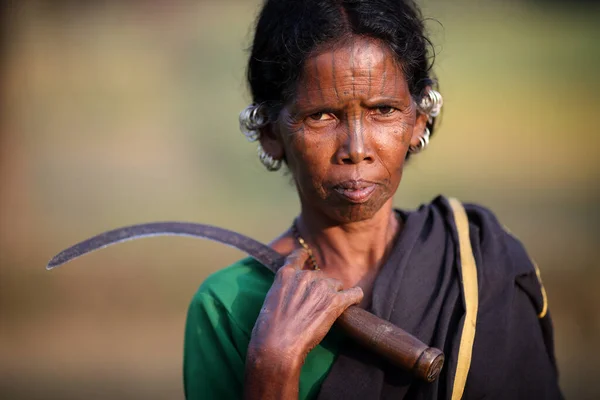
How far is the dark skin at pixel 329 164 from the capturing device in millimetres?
2375

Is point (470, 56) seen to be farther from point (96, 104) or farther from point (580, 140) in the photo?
point (96, 104)

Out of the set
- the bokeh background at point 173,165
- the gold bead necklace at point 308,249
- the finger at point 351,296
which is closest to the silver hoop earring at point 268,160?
the gold bead necklace at point 308,249

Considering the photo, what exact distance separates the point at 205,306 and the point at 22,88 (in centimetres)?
756

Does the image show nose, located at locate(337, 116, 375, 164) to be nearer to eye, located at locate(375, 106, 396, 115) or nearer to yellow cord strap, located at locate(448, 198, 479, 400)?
eye, located at locate(375, 106, 396, 115)

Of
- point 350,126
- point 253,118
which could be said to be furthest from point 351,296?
point 253,118

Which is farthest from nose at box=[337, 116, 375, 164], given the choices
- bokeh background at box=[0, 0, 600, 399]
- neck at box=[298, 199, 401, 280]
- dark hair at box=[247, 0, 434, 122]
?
bokeh background at box=[0, 0, 600, 399]

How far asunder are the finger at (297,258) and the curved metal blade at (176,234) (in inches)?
2.2

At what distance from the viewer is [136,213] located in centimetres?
826

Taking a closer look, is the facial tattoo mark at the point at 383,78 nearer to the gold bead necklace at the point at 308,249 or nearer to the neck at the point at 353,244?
the neck at the point at 353,244

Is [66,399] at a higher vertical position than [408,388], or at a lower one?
lower

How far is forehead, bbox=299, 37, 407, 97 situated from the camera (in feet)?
8.17

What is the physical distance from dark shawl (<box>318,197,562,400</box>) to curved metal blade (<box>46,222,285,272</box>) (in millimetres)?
386

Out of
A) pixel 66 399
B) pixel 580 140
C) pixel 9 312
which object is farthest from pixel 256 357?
pixel 580 140

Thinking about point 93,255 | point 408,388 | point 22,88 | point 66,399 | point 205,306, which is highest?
point 22,88
